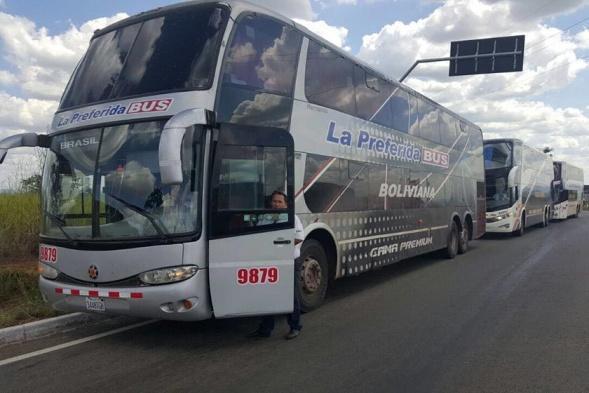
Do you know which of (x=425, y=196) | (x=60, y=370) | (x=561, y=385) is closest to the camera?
(x=561, y=385)

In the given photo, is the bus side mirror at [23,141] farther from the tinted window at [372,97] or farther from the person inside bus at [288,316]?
the tinted window at [372,97]

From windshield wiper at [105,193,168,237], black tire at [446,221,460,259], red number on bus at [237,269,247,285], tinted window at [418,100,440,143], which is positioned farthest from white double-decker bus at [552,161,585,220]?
windshield wiper at [105,193,168,237]

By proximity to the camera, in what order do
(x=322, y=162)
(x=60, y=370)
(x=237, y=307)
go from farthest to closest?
(x=322, y=162)
(x=237, y=307)
(x=60, y=370)

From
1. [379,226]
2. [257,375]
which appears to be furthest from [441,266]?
[257,375]

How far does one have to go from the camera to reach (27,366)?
513 centimetres

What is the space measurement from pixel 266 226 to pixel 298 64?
247 cm

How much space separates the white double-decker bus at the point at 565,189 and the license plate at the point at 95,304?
28608 millimetres

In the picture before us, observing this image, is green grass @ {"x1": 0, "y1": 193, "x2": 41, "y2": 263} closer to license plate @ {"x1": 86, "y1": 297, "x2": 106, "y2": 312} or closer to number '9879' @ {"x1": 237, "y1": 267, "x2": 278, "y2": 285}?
license plate @ {"x1": 86, "y1": 297, "x2": 106, "y2": 312}

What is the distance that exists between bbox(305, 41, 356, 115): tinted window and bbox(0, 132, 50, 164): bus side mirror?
3403 millimetres

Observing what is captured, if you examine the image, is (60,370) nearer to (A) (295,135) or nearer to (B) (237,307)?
(B) (237,307)

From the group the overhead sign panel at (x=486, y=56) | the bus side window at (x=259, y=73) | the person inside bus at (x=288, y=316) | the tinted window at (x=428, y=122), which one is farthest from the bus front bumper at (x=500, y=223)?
the person inside bus at (x=288, y=316)

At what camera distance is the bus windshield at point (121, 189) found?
5.33 m

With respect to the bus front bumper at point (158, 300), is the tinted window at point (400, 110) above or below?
above

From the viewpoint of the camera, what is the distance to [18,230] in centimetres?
1103
